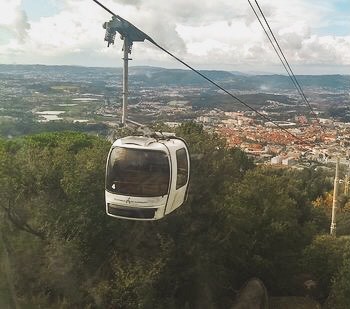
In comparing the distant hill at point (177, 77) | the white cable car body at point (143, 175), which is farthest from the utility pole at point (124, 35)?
the distant hill at point (177, 77)

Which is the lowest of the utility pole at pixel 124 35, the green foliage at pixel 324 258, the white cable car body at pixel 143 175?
the green foliage at pixel 324 258

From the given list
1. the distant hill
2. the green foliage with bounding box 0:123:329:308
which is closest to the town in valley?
the distant hill

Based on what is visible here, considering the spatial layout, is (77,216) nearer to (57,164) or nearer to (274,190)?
(57,164)

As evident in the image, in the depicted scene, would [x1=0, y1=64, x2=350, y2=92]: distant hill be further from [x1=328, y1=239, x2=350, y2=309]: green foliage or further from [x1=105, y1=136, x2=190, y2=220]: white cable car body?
[x1=105, y1=136, x2=190, y2=220]: white cable car body

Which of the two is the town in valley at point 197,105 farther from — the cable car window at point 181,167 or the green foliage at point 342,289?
the green foliage at point 342,289

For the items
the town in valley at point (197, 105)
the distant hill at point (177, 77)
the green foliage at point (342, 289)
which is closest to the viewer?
the green foliage at point (342, 289)

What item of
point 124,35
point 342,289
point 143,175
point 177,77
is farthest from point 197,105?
point 143,175

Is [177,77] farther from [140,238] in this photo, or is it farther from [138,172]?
[138,172]
